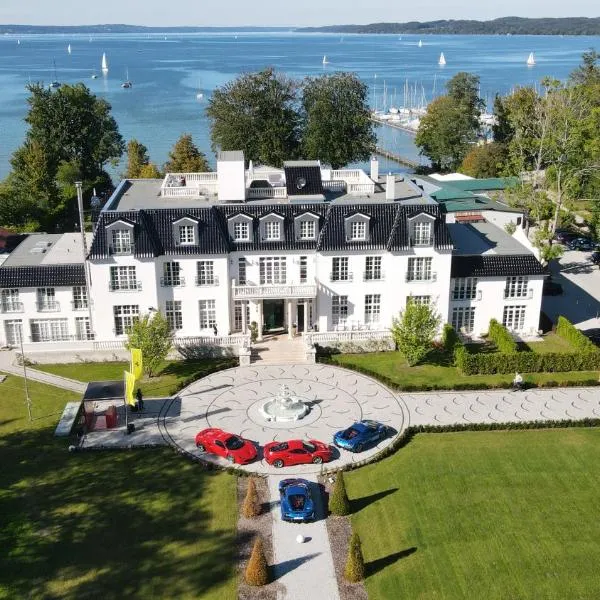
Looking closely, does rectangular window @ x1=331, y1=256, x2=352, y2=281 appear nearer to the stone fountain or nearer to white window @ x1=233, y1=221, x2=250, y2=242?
white window @ x1=233, y1=221, x2=250, y2=242

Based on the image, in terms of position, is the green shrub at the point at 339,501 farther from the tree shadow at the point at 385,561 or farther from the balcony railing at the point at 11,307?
the balcony railing at the point at 11,307

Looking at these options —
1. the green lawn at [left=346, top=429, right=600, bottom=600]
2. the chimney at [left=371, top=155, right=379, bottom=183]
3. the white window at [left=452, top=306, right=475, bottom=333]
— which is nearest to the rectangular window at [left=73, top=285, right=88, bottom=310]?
the green lawn at [left=346, top=429, right=600, bottom=600]

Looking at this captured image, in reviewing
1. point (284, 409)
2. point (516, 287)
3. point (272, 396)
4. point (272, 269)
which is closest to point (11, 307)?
point (272, 269)

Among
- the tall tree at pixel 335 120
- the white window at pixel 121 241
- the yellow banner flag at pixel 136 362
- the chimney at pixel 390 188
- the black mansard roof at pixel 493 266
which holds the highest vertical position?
the tall tree at pixel 335 120

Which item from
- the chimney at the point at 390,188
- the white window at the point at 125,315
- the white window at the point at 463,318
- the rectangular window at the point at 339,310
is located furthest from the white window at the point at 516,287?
the white window at the point at 125,315

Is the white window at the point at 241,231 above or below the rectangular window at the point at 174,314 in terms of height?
above

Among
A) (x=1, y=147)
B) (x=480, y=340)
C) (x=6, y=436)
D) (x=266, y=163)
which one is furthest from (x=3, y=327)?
(x=1, y=147)

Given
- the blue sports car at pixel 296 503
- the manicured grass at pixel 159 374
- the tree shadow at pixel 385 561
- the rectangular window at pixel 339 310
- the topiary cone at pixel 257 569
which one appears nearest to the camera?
the topiary cone at pixel 257 569

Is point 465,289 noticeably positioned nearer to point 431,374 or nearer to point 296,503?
point 431,374
